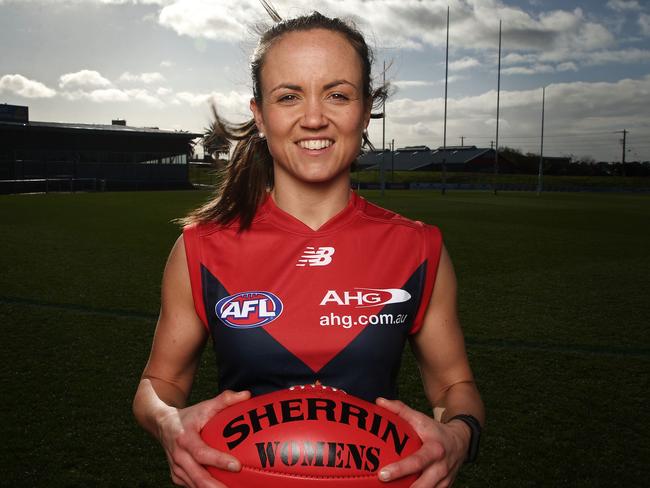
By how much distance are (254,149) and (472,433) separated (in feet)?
4.27

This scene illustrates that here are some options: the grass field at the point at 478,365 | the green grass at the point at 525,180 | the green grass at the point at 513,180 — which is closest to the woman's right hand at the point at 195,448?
the grass field at the point at 478,365

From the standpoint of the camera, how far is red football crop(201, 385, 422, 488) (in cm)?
163

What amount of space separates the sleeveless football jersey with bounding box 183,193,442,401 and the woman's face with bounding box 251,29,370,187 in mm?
225

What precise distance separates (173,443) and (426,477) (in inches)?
27.0

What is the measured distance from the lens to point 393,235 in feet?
7.18

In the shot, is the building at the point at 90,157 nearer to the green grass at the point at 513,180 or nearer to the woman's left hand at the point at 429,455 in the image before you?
the green grass at the point at 513,180

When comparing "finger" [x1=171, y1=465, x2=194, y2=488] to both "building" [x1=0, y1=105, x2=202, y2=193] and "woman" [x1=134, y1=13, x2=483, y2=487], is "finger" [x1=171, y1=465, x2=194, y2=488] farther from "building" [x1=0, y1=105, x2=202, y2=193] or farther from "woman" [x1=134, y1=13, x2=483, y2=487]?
"building" [x1=0, y1=105, x2=202, y2=193]

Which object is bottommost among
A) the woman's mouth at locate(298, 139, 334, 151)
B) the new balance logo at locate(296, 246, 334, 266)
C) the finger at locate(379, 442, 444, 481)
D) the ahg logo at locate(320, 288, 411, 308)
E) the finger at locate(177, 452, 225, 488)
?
the finger at locate(177, 452, 225, 488)

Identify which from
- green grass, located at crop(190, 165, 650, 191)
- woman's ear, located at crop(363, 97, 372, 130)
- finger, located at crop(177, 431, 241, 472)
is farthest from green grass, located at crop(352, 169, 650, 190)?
finger, located at crop(177, 431, 241, 472)

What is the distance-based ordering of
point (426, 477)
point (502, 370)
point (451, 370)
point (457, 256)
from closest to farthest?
point (426, 477), point (451, 370), point (502, 370), point (457, 256)

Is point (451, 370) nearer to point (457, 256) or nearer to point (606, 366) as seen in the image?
point (606, 366)

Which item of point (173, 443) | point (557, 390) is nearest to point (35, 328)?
point (557, 390)

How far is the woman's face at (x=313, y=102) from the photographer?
2.00 metres

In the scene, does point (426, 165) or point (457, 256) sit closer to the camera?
point (457, 256)
